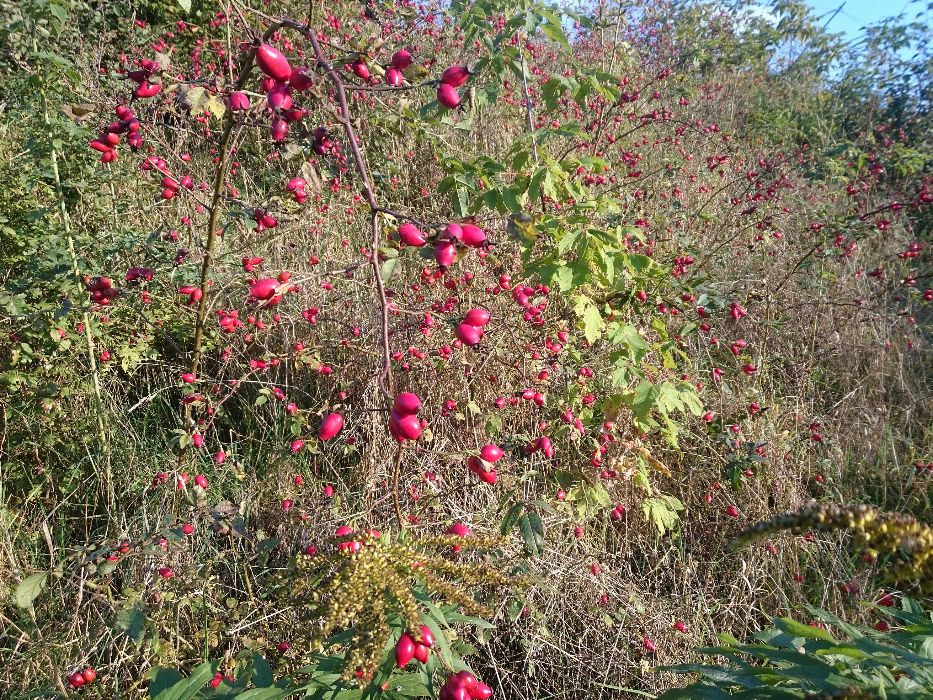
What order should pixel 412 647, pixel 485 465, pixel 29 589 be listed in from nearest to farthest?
pixel 412 647
pixel 485 465
pixel 29 589

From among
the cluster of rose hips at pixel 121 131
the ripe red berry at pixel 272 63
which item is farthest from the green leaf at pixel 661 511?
the cluster of rose hips at pixel 121 131

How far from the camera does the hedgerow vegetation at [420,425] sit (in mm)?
1134

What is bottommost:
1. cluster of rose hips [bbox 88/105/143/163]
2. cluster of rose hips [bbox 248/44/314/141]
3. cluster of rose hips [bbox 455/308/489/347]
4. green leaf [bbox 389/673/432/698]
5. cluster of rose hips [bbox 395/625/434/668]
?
green leaf [bbox 389/673/432/698]

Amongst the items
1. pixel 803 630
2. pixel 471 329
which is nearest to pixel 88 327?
pixel 471 329

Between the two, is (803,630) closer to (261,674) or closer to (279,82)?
(261,674)

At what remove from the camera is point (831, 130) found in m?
5.80

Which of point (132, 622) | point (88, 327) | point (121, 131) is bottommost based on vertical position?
point (132, 622)

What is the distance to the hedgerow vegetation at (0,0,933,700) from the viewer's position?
3.72 feet

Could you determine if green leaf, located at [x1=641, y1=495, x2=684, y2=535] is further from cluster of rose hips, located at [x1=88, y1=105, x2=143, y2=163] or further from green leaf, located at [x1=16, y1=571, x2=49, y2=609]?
cluster of rose hips, located at [x1=88, y1=105, x2=143, y2=163]

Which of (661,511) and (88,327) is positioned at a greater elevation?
(88,327)

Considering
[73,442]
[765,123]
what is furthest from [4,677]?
[765,123]

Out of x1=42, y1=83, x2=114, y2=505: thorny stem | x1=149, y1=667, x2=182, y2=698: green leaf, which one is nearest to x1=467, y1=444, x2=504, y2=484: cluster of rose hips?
x1=149, y1=667, x2=182, y2=698: green leaf

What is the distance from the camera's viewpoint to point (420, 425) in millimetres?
1367

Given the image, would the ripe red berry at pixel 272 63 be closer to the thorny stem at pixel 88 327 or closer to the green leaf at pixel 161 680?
the green leaf at pixel 161 680
